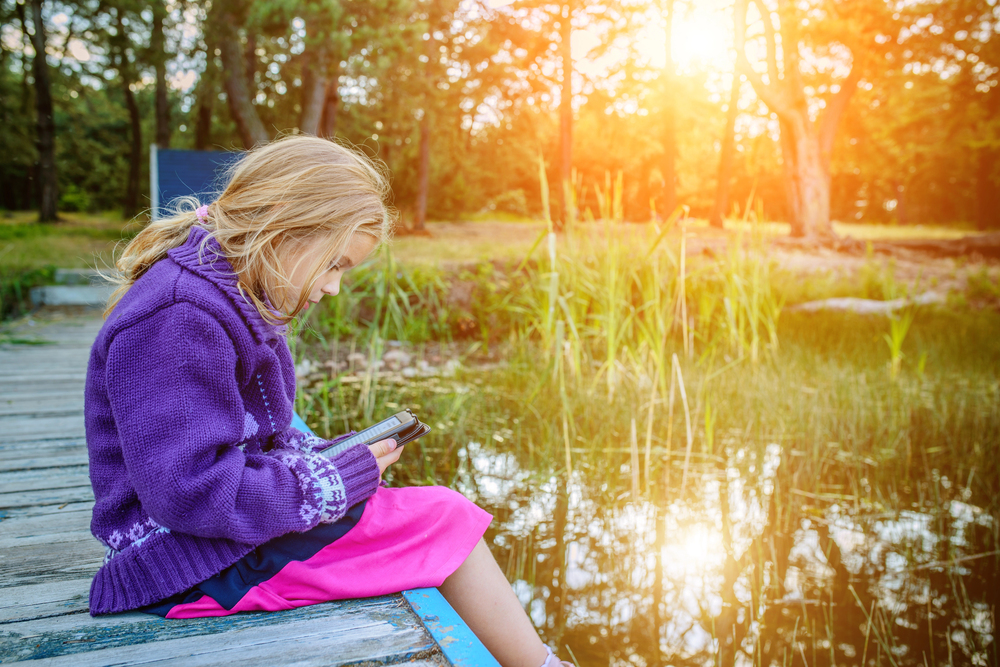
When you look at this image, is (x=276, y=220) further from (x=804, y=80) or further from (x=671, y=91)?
(x=671, y=91)

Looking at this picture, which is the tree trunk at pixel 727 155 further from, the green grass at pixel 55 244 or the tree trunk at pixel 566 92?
the green grass at pixel 55 244

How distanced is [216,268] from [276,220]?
0.35ft

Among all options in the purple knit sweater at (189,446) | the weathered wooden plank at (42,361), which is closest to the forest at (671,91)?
the weathered wooden plank at (42,361)

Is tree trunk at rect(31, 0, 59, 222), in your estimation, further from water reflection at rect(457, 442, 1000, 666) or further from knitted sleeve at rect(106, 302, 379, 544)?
knitted sleeve at rect(106, 302, 379, 544)

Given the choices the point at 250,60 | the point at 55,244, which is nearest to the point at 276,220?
the point at 55,244

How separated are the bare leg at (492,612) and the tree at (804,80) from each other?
6449 millimetres

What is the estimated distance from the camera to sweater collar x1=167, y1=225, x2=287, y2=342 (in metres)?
0.90

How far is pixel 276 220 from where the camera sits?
946 mm

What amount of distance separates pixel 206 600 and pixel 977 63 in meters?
7.63

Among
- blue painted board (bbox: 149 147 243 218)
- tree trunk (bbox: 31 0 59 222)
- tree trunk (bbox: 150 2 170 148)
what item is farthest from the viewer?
tree trunk (bbox: 31 0 59 222)

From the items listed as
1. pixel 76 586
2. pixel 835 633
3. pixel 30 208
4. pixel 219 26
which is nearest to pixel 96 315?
pixel 219 26

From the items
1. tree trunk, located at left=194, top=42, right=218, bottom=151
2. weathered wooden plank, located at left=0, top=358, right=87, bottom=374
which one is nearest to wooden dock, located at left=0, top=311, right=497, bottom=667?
weathered wooden plank, located at left=0, top=358, right=87, bottom=374

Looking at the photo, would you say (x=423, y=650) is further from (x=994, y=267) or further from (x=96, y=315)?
(x=994, y=267)

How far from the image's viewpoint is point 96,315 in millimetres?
4434
